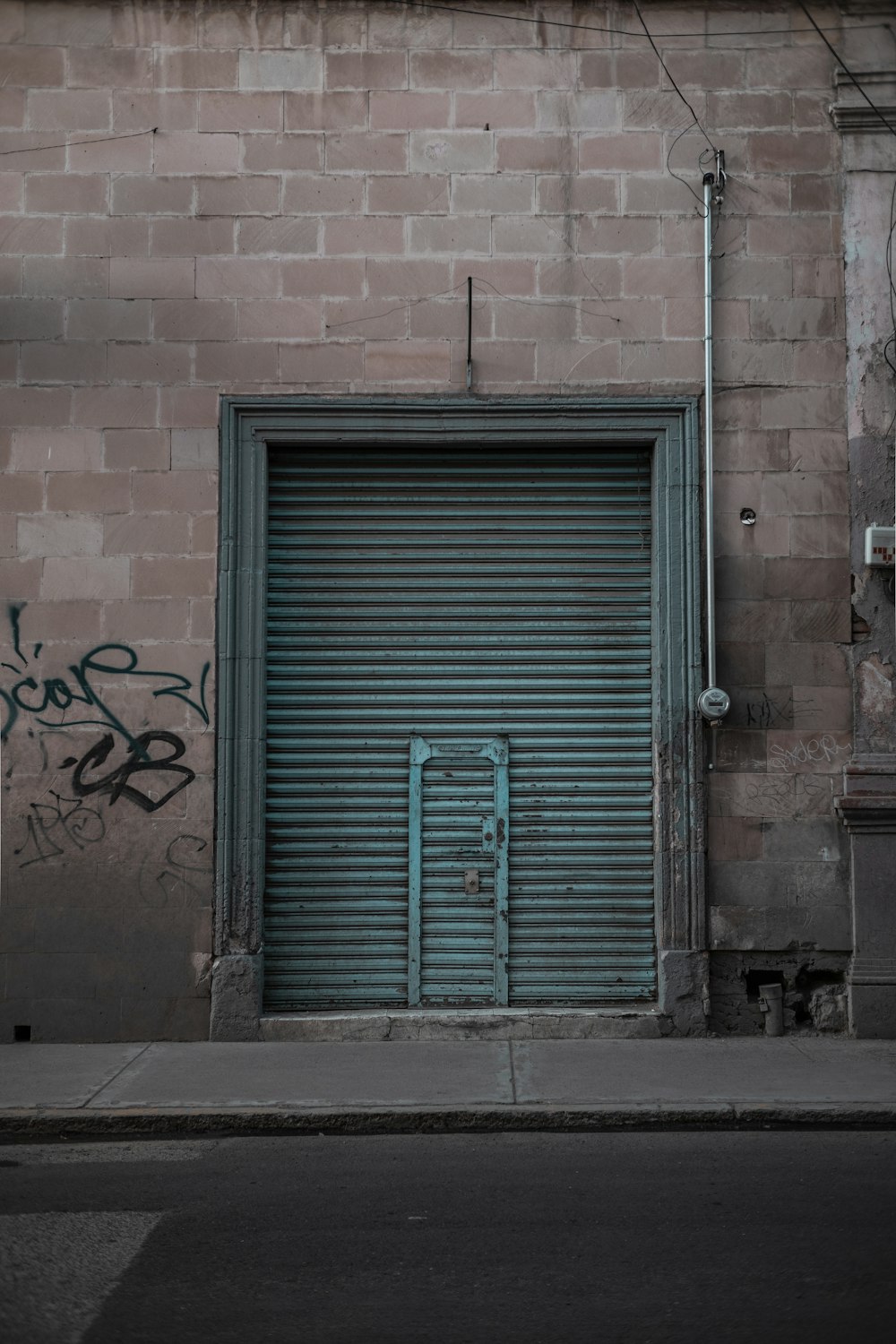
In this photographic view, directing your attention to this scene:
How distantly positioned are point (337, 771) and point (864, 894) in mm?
3673

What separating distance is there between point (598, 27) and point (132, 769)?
611cm

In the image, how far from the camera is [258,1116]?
675cm

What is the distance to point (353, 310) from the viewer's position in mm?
8852

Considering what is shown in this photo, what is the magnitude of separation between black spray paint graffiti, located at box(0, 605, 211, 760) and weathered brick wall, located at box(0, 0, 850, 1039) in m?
0.02

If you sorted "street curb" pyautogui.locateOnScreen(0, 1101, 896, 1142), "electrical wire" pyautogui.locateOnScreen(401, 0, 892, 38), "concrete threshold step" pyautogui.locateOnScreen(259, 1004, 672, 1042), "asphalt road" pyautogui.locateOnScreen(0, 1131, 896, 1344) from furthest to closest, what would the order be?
"electrical wire" pyautogui.locateOnScreen(401, 0, 892, 38)
"concrete threshold step" pyautogui.locateOnScreen(259, 1004, 672, 1042)
"street curb" pyautogui.locateOnScreen(0, 1101, 896, 1142)
"asphalt road" pyautogui.locateOnScreen(0, 1131, 896, 1344)

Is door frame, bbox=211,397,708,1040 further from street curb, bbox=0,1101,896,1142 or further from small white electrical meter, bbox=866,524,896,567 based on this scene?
street curb, bbox=0,1101,896,1142

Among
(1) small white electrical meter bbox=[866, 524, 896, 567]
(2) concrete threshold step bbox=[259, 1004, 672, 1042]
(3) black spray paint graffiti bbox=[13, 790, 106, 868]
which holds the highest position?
(1) small white electrical meter bbox=[866, 524, 896, 567]

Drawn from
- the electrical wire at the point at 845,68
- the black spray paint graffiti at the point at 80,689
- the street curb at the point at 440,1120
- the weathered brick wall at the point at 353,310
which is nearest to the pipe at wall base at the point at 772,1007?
the weathered brick wall at the point at 353,310

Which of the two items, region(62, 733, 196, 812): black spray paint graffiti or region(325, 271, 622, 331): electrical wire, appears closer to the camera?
region(62, 733, 196, 812): black spray paint graffiti

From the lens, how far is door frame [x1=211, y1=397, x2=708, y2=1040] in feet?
28.3

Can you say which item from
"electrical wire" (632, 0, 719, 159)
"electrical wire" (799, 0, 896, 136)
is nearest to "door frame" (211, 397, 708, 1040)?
"electrical wire" (632, 0, 719, 159)

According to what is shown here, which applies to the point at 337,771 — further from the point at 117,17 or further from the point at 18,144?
the point at 117,17

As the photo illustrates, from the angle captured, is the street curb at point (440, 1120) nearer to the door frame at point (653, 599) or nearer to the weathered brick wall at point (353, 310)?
the door frame at point (653, 599)

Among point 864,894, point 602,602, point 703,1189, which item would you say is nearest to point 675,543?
point 602,602
